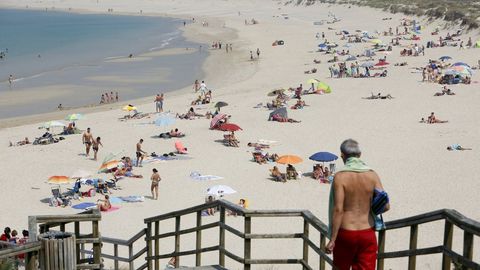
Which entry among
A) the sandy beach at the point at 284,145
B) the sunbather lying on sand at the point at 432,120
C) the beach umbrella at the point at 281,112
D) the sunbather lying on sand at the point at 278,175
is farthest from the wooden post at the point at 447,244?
the beach umbrella at the point at 281,112

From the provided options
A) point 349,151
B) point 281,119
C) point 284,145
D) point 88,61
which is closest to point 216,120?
point 281,119

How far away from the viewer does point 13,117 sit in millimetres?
33000

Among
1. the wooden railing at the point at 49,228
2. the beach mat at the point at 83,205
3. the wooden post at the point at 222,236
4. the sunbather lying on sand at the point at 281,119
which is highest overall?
the wooden railing at the point at 49,228

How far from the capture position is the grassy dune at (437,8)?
5905 centimetres

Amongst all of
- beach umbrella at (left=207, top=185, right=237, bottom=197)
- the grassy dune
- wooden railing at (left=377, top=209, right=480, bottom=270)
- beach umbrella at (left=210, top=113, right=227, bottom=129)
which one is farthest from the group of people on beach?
wooden railing at (left=377, top=209, right=480, bottom=270)

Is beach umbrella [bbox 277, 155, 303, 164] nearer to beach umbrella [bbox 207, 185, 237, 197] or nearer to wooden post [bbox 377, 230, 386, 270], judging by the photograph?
beach umbrella [bbox 207, 185, 237, 197]

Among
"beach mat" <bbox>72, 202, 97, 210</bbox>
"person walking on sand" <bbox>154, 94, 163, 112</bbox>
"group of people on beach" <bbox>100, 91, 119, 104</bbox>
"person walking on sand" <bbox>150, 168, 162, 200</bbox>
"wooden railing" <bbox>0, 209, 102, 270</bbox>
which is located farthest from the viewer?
"group of people on beach" <bbox>100, 91, 119, 104</bbox>

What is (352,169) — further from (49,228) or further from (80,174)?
(80,174)

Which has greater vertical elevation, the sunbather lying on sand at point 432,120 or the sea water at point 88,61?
the sunbather lying on sand at point 432,120

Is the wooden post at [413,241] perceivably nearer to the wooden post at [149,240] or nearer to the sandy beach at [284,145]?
the wooden post at [149,240]

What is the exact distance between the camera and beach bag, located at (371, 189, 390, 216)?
4.82 m

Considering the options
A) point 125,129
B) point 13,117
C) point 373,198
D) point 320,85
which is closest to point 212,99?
point 320,85

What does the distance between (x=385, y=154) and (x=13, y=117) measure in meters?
19.3

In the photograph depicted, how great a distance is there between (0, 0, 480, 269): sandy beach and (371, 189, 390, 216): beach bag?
7006 mm
